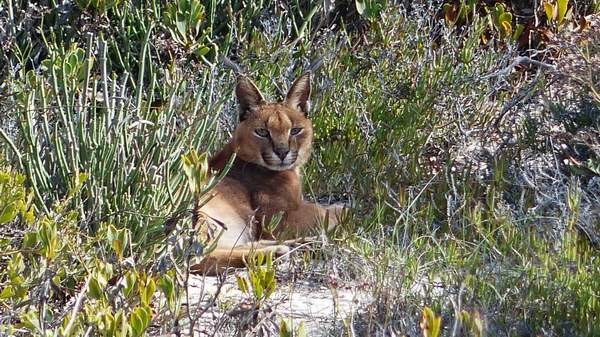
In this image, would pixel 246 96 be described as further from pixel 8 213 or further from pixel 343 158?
pixel 8 213

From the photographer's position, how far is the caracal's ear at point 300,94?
5699 millimetres

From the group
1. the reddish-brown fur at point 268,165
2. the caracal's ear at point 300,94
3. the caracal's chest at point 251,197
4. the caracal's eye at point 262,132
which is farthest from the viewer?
the caracal's ear at point 300,94

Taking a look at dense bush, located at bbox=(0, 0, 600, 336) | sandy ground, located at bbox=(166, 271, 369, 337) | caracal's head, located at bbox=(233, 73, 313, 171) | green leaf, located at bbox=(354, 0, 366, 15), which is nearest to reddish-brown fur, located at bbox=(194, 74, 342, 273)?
caracal's head, located at bbox=(233, 73, 313, 171)

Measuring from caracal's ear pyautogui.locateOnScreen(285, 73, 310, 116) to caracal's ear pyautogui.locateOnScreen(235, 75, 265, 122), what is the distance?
16 cm

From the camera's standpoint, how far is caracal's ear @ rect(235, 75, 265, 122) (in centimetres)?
562

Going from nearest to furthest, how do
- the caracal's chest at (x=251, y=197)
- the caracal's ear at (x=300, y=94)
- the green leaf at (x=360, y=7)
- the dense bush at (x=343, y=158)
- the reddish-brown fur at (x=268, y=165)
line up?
the dense bush at (x=343, y=158) < the caracal's chest at (x=251, y=197) < the reddish-brown fur at (x=268, y=165) < the caracal's ear at (x=300, y=94) < the green leaf at (x=360, y=7)

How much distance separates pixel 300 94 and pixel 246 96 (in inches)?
11.6

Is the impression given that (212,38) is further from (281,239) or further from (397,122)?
(281,239)

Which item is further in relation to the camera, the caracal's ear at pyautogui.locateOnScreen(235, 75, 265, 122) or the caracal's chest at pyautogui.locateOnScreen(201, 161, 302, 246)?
the caracal's ear at pyautogui.locateOnScreen(235, 75, 265, 122)

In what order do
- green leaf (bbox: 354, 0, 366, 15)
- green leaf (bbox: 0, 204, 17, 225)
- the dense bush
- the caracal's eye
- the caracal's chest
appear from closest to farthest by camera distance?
1. green leaf (bbox: 0, 204, 17, 225)
2. the dense bush
3. the caracal's chest
4. the caracal's eye
5. green leaf (bbox: 354, 0, 366, 15)

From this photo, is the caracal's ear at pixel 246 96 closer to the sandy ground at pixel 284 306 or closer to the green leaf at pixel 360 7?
the sandy ground at pixel 284 306

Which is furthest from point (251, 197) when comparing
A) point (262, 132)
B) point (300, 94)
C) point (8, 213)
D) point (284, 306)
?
point (8, 213)

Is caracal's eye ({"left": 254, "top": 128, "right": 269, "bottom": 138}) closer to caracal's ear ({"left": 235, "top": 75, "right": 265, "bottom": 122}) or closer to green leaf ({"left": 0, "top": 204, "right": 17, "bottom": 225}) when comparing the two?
caracal's ear ({"left": 235, "top": 75, "right": 265, "bottom": 122})

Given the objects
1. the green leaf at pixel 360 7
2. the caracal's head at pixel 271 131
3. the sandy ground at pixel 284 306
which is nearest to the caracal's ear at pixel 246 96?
the caracal's head at pixel 271 131
